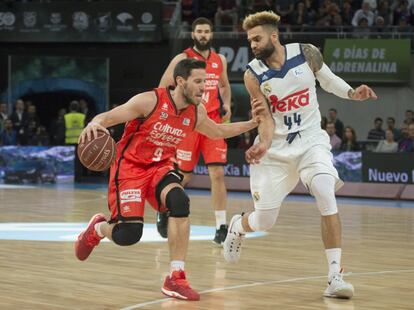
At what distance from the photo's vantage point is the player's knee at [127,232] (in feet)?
24.0

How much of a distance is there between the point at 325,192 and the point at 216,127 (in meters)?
1.09

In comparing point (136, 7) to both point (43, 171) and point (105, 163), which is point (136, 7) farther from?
point (105, 163)

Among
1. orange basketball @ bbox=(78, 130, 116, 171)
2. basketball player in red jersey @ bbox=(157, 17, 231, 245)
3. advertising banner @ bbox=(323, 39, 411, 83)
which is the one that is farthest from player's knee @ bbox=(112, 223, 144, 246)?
advertising banner @ bbox=(323, 39, 411, 83)

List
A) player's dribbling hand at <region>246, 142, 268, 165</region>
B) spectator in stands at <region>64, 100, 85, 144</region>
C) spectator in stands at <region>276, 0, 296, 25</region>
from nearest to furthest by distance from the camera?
player's dribbling hand at <region>246, 142, 268, 165</region>
spectator in stands at <region>64, 100, 85, 144</region>
spectator in stands at <region>276, 0, 296, 25</region>

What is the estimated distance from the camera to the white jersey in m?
7.42

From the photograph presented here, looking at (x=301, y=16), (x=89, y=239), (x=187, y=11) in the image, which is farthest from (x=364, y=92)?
(x=187, y=11)

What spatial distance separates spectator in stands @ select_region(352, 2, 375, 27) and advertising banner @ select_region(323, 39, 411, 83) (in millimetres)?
769

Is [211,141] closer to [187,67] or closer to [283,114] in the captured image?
[283,114]

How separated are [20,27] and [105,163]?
1745cm

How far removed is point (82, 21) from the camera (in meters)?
23.2

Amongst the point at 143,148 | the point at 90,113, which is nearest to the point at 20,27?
the point at 90,113

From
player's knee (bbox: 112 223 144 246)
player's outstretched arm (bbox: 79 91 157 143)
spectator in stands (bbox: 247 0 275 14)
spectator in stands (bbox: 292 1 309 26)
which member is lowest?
player's knee (bbox: 112 223 144 246)

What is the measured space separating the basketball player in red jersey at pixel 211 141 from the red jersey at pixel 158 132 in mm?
2710

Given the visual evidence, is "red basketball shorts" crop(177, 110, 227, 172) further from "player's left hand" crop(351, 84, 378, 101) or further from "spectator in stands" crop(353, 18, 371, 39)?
"spectator in stands" crop(353, 18, 371, 39)
